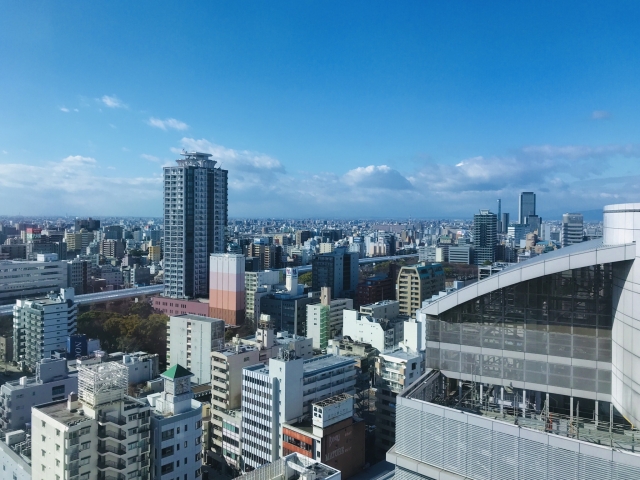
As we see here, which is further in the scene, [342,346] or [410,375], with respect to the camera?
[342,346]

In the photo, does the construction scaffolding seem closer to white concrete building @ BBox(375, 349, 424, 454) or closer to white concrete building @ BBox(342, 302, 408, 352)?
white concrete building @ BBox(375, 349, 424, 454)

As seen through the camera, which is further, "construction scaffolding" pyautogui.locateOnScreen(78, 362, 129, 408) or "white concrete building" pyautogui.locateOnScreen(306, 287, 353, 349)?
"white concrete building" pyautogui.locateOnScreen(306, 287, 353, 349)

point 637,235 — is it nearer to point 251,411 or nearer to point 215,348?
point 251,411

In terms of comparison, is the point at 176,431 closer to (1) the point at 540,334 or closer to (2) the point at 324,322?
(1) the point at 540,334

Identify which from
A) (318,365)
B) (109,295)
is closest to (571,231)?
(109,295)

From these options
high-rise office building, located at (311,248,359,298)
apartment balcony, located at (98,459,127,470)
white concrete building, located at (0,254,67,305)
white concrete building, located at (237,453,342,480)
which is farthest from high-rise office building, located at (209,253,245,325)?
white concrete building, located at (237,453,342,480)

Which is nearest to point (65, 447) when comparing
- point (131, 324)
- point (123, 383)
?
point (123, 383)
